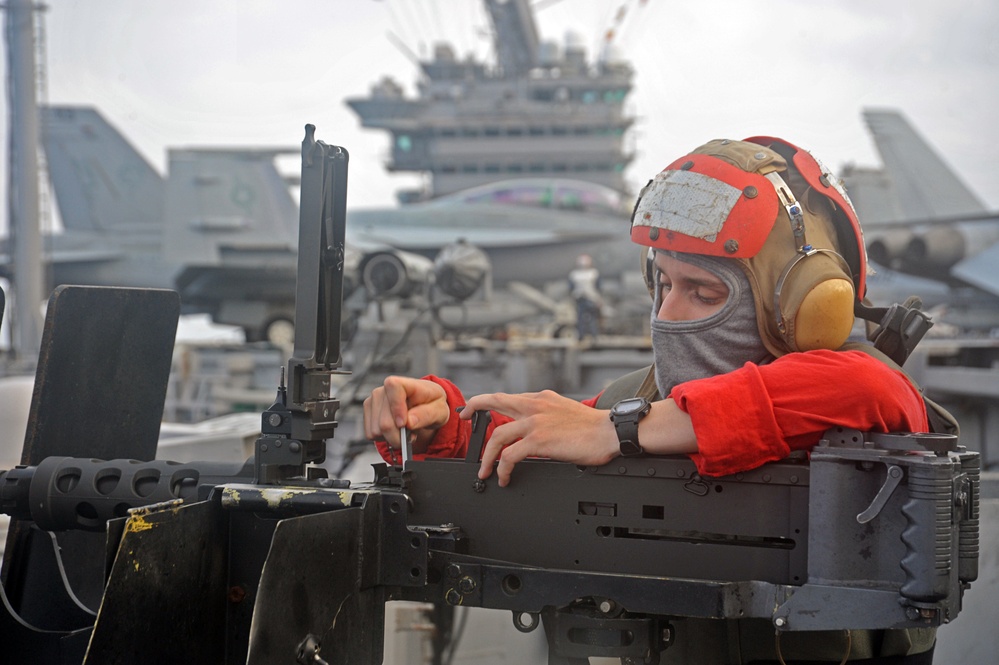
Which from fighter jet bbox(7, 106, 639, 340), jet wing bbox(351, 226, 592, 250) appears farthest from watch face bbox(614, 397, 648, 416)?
jet wing bbox(351, 226, 592, 250)

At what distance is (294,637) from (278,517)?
0.22m

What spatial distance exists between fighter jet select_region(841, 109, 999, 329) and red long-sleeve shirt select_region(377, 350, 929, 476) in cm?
1496

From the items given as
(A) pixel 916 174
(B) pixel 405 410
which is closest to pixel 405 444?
(B) pixel 405 410

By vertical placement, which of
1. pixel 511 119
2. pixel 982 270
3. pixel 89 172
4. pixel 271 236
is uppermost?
pixel 511 119

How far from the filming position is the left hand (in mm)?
1498

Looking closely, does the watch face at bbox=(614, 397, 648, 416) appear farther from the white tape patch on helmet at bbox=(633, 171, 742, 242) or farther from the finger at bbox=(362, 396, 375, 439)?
the finger at bbox=(362, 396, 375, 439)

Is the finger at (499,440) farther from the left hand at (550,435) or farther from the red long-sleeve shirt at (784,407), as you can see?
the red long-sleeve shirt at (784,407)

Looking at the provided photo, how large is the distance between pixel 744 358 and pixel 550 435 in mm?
368

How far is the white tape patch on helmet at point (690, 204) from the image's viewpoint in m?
1.55

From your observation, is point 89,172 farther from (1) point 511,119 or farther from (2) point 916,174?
(2) point 916,174

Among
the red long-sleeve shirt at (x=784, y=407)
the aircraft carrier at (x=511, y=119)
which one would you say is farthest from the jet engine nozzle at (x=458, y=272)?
the aircraft carrier at (x=511, y=119)

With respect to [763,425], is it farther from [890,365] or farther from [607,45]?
[607,45]

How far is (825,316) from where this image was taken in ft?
5.10

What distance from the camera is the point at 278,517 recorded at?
1.56 m
